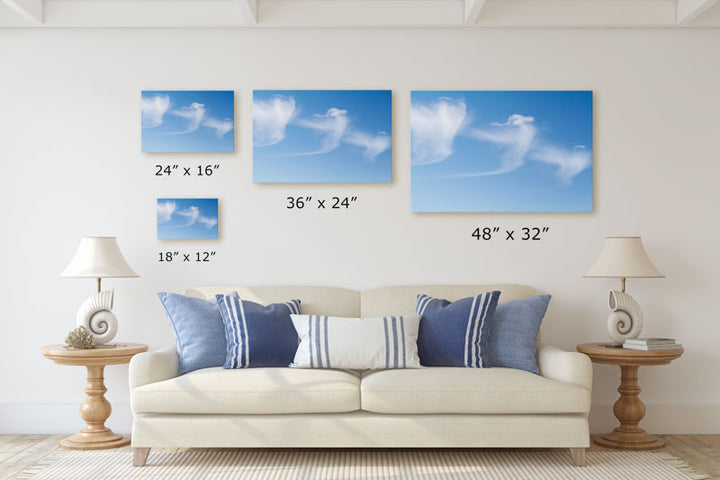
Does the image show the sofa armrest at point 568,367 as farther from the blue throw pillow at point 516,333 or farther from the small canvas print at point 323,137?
the small canvas print at point 323,137

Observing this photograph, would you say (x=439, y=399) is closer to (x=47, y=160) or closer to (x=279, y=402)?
(x=279, y=402)

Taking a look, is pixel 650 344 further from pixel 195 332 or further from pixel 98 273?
pixel 98 273

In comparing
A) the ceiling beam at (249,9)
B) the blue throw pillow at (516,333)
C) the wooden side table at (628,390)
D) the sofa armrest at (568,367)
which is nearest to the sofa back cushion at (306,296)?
the blue throw pillow at (516,333)

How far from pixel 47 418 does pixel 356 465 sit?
2.16 meters

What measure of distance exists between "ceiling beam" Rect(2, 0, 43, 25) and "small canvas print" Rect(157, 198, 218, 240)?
4.50 feet

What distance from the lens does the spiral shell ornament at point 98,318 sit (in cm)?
439

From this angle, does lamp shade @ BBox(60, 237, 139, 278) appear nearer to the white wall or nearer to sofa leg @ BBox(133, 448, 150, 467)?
the white wall

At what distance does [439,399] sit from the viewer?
3.74m

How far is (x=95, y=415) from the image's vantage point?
14.3 ft

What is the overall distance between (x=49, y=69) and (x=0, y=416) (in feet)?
7.38

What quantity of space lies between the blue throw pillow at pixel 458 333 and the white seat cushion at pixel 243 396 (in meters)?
0.60

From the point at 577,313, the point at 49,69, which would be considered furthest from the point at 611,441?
the point at 49,69

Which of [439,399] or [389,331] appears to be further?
[389,331]

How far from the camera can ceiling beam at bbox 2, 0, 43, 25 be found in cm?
444
